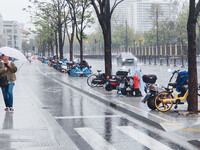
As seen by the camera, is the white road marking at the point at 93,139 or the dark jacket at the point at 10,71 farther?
the dark jacket at the point at 10,71

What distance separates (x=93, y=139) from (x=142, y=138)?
1015mm

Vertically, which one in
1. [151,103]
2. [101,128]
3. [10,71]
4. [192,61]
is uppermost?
[192,61]

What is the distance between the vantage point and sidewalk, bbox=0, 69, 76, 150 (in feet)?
24.2

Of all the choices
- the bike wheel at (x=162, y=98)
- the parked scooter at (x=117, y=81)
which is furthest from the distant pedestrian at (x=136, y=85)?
the bike wheel at (x=162, y=98)

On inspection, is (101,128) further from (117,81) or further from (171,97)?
(117,81)

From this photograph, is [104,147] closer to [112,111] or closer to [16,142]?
[16,142]

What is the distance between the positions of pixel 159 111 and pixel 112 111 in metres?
1.74

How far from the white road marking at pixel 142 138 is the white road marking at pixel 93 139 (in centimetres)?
69

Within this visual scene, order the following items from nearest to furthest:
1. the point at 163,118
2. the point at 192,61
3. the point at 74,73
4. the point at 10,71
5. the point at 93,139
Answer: the point at 93,139, the point at 163,118, the point at 192,61, the point at 10,71, the point at 74,73

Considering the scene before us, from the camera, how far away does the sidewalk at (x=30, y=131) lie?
290 inches

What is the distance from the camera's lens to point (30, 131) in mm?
8711

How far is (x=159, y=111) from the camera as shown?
1109 centimetres

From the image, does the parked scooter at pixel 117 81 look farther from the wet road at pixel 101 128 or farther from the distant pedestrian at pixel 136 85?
the wet road at pixel 101 128

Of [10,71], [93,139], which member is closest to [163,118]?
[93,139]
